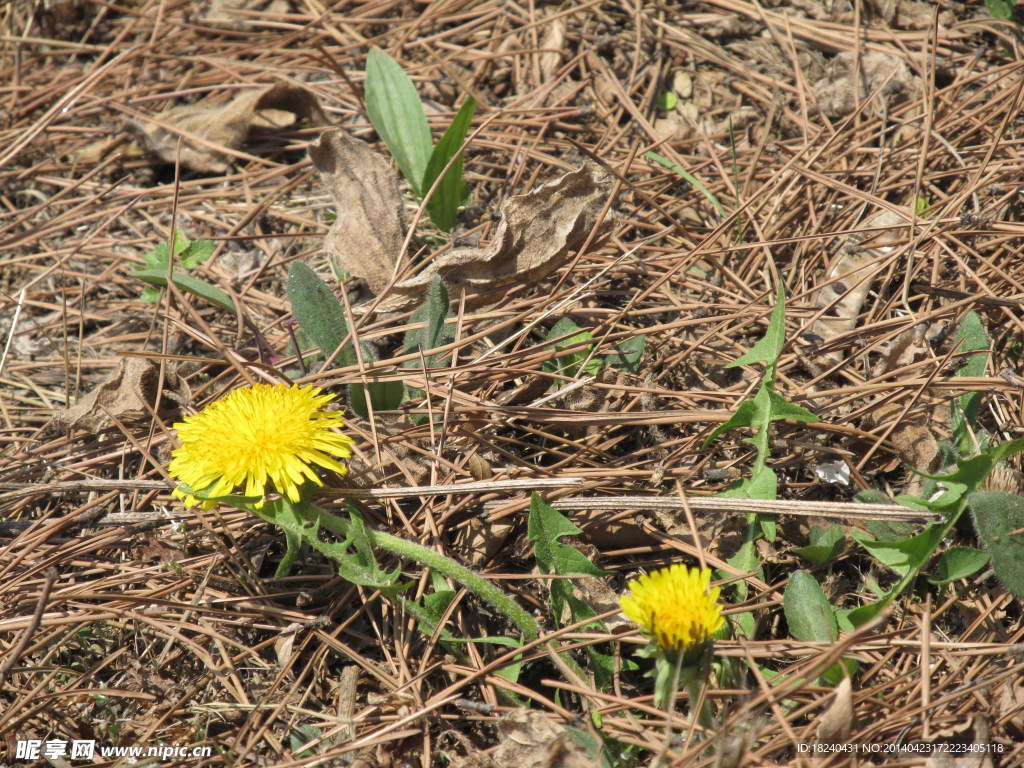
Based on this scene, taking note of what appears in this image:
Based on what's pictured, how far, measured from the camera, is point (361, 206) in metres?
2.46

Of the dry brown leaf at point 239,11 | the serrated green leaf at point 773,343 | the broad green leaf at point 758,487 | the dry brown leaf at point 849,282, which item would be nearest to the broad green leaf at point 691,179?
the dry brown leaf at point 849,282

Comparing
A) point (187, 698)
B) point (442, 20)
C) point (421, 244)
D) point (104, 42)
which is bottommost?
point (187, 698)

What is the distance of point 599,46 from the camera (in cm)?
296

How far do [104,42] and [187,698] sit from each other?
294cm

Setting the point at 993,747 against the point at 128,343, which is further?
the point at 128,343

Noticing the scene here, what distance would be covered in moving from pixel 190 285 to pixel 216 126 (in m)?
0.93

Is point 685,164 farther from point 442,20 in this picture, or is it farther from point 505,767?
point 505,767

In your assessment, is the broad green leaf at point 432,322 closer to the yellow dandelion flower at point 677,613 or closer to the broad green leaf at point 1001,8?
the yellow dandelion flower at point 677,613

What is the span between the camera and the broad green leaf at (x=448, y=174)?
240 centimetres

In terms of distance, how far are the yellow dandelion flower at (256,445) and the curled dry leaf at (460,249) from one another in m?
0.70

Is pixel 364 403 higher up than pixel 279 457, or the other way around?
pixel 279 457

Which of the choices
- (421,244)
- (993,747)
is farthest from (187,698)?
(993,747)

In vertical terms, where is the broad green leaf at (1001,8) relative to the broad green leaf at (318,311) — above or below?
above

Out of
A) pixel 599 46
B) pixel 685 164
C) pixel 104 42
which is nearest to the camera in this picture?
pixel 685 164
